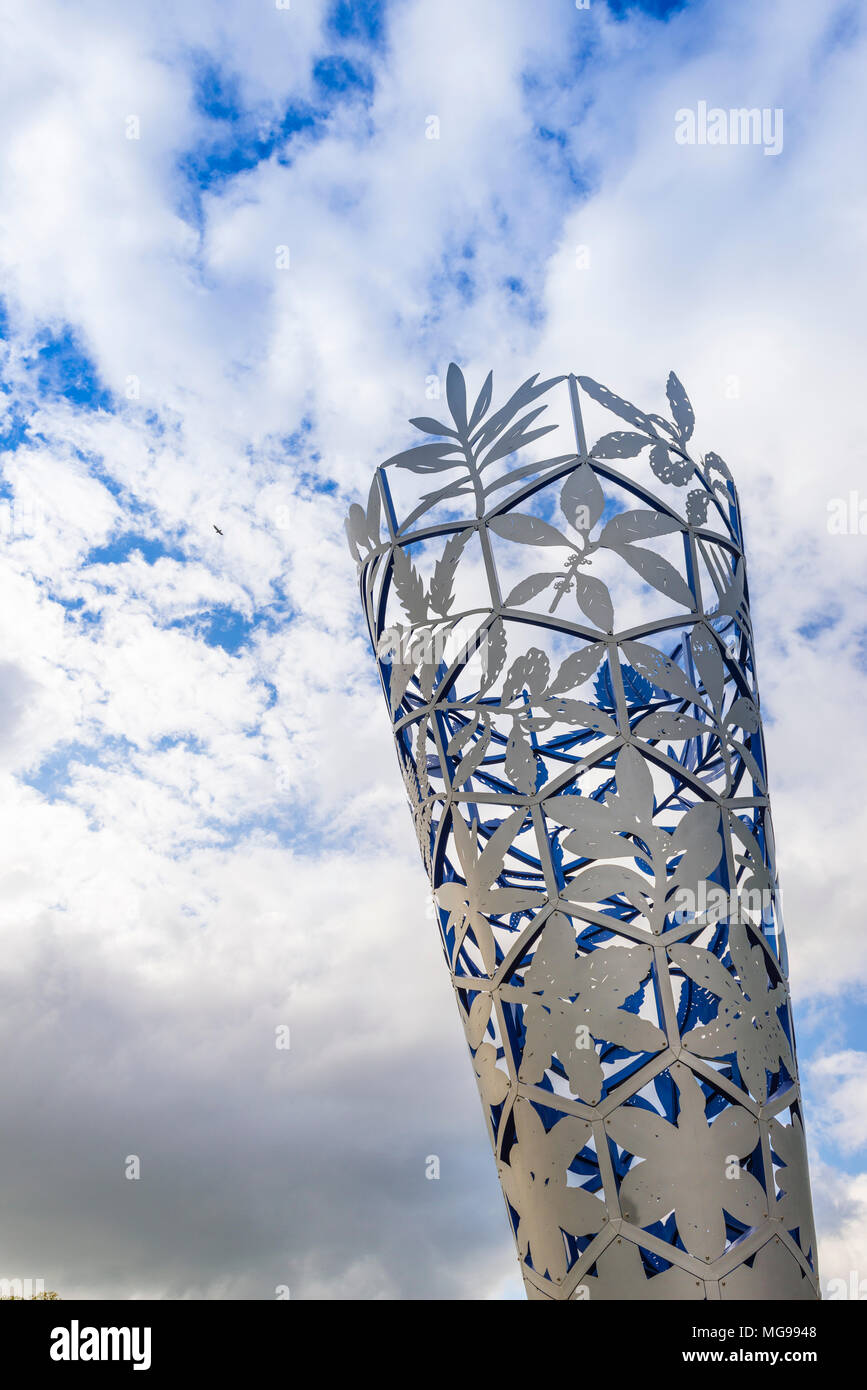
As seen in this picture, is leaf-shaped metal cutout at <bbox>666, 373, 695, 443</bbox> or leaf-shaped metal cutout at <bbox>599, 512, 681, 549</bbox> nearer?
leaf-shaped metal cutout at <bbox>599, 512, 681, 549</bbox>

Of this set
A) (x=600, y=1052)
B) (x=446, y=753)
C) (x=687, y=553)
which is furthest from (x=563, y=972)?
(x=687, y=553)

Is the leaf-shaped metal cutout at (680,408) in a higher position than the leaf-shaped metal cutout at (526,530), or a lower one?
higher

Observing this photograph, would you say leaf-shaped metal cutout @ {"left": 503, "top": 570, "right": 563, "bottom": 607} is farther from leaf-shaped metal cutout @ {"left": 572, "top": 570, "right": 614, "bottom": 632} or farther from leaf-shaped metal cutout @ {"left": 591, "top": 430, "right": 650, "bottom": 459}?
leaf-shaped metal cutout @ {"left": 591, "top": 430, "right": 650, "bottom": 459}

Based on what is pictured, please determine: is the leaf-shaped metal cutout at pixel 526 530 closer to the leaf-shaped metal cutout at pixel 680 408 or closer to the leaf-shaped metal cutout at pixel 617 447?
the leaf-shaped metal cutout at pixel 617 447

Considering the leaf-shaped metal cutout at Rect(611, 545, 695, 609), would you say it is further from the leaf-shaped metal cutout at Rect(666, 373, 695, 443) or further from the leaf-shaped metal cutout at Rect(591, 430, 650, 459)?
the leaf-shaped metal cutout at Rect(666, 373, 695, 443)

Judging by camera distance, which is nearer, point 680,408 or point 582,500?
point 582,500

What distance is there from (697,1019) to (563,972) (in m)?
2.31

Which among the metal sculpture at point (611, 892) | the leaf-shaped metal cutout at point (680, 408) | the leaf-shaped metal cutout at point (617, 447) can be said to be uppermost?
the leaf-shaped metal cutout at point (680, 408)

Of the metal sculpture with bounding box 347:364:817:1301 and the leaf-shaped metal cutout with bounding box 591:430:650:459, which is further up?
the leaf-shaped metal cutout with bounding box 591:430:650:459

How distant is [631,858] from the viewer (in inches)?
393

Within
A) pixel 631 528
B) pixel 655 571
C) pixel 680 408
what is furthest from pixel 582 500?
pixel 680 408

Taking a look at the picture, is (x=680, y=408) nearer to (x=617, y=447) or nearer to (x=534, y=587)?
(x=617, y=447)

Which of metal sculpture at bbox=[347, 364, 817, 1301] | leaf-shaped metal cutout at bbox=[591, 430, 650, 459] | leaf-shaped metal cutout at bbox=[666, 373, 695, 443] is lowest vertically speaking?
metal sculpture at bbox=[347, 364, 817, 1301]
